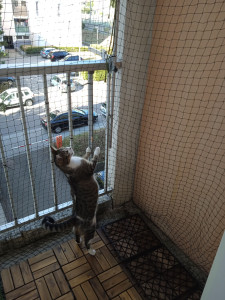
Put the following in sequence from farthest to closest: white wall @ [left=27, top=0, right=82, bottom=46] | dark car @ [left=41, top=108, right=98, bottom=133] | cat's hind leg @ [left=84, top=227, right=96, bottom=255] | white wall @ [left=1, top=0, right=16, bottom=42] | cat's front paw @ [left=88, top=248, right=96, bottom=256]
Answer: dark car @ [left=41, top=108, right=98, bottom=133] < cat's front paw @ [left=88, top=248, right=96, bottom=256] < cat's hind leg @ [left=84, top=227, right=96, bottom=255] < white wall @ [left=27, top=0, right=82, bottom=46] < white wall @ [left=1, top=0, right=16, bottom=42]

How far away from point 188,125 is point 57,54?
3.15ft

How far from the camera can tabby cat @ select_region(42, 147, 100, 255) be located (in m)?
1.45

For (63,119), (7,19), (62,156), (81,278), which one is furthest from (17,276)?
(7,19)

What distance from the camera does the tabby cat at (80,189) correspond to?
4.75 ft

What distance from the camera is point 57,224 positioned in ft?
5.04

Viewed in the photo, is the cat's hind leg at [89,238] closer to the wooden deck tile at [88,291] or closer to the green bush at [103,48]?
the wooden deck tile at [88,291]

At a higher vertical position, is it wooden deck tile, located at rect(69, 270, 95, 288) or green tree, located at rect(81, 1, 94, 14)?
green tree, located at rect(81, 1, 94, 14)

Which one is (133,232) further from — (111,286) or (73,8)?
(73,8)

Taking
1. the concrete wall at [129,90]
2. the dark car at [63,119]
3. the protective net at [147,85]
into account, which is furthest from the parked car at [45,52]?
the dark car at [63,119]

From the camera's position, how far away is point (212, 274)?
0.82 meters

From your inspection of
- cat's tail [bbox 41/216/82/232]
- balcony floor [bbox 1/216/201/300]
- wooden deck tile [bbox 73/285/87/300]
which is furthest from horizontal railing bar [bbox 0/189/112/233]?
wooden deck tile [bbox 73/285/87/300]

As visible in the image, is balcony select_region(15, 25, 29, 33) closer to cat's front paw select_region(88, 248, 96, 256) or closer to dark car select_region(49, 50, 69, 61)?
dark car select_region(49, 50, 69, 61)

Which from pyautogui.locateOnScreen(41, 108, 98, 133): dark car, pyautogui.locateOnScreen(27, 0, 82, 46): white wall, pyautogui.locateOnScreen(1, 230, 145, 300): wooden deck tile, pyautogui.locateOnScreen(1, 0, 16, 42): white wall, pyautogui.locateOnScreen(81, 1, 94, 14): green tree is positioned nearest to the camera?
pyautogui.locateOnScreen(1, 0, 16, 42): white wall

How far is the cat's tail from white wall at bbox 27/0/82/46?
1.08 m
